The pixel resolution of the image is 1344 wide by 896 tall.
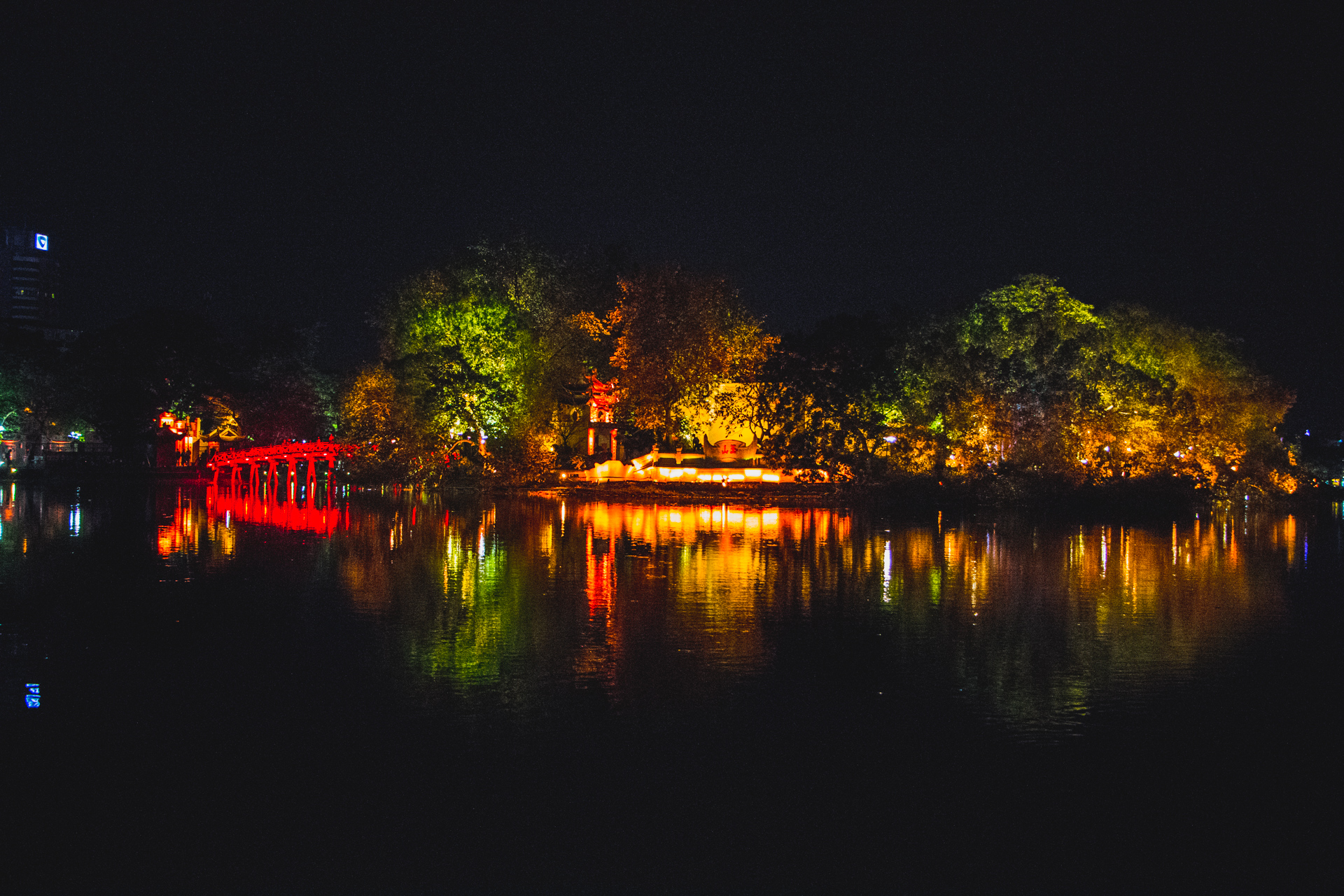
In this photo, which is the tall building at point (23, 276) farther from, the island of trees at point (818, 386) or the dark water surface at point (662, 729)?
the dark water surface at point (662, 729)

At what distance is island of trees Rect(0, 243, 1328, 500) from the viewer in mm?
35125

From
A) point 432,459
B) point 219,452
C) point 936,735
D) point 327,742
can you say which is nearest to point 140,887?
point 327,742

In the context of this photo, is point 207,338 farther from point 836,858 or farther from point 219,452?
point 836,858

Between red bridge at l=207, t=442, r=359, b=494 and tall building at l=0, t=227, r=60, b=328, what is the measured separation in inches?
4666

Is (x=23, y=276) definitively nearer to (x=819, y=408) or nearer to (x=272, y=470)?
(x=272, y=470)

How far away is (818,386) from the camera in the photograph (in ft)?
126

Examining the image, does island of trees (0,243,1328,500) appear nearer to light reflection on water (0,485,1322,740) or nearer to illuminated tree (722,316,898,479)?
illuminated tree (722,316,898,479)

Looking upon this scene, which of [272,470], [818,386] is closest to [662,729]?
[818,386]

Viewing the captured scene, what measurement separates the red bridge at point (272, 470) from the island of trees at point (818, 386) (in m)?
3.11

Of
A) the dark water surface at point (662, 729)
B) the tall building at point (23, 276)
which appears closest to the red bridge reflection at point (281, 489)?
the dark water surface at point (662, 729)

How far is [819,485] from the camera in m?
36.4

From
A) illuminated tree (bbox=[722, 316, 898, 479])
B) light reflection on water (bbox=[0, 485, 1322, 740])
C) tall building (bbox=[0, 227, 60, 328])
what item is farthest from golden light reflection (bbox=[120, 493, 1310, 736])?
tall building (bbox=[0, 227, 60, 328])

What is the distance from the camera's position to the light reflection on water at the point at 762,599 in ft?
31.4

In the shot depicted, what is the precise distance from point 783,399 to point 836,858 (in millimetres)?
32820
